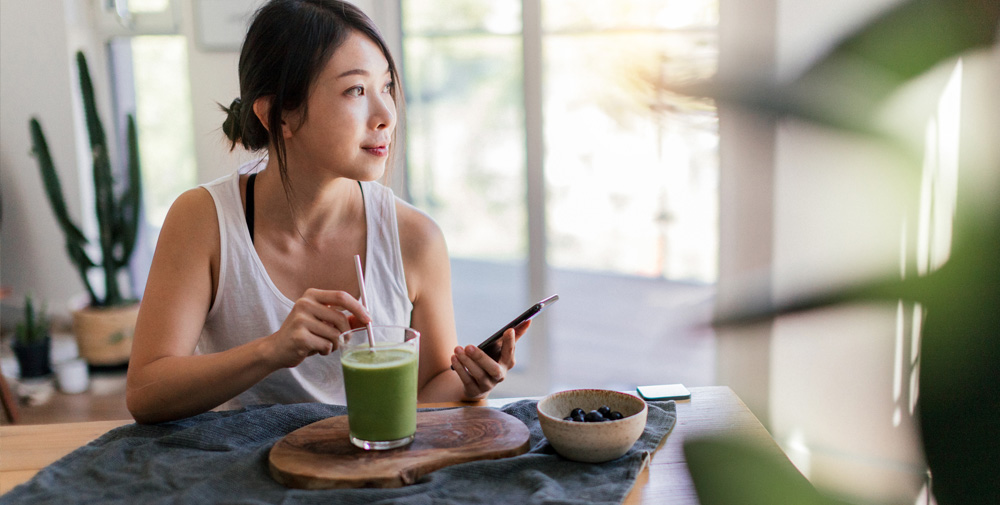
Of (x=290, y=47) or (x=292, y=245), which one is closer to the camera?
(x=290, y=47)

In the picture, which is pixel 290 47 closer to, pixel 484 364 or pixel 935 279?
pixel 484 364

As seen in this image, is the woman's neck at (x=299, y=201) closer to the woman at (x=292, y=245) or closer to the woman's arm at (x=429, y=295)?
the woman at (x=292, y=245)

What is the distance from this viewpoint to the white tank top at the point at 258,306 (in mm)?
1284

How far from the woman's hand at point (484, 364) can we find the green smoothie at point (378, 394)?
0.62 ft

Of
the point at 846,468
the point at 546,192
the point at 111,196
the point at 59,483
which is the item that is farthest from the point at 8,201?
the point at 846,468

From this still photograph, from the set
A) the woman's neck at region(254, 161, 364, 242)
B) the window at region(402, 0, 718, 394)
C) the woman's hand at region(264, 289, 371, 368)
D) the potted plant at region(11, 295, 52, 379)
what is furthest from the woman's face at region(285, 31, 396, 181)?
the potted plant at region(11, 295, 52, 379)

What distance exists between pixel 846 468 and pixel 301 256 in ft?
3.86

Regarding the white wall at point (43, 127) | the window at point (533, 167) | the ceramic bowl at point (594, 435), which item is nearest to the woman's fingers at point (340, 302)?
the ceramic bowl at point (594, 435)

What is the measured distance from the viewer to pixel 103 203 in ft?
10.1

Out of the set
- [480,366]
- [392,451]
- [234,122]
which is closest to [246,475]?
[392,451]

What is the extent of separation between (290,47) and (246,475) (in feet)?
2.27

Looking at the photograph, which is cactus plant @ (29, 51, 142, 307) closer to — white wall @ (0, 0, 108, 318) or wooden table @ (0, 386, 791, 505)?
white wall @ (0, 0, 108, 318)

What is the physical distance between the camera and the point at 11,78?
3492 millimetres

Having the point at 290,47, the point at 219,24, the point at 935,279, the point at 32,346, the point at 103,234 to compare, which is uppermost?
the point at 219,24
